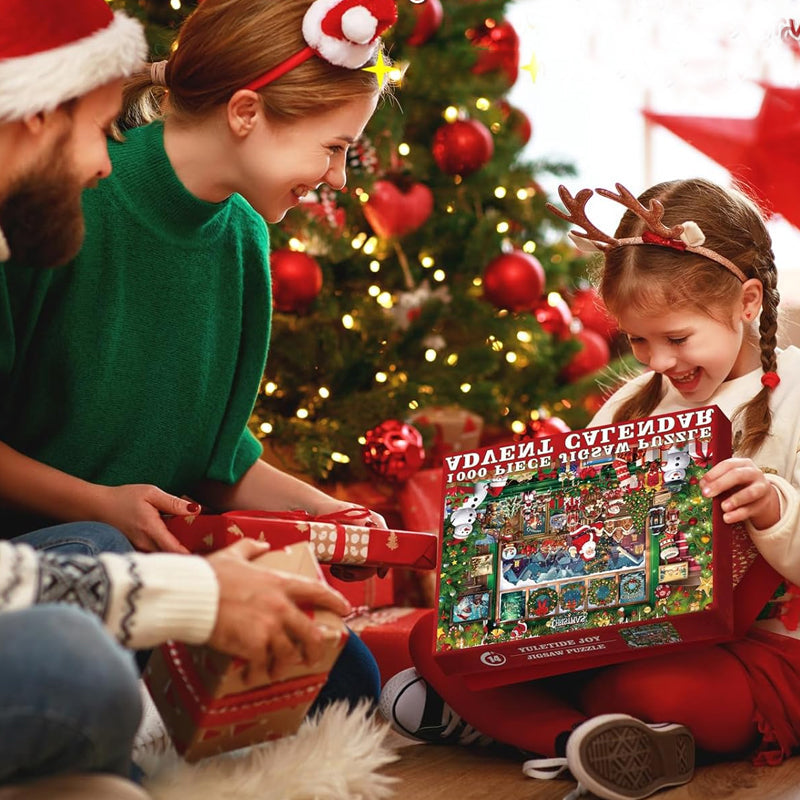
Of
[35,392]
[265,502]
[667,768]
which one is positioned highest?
[35,392]

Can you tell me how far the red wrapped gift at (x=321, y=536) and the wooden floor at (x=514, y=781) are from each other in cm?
25

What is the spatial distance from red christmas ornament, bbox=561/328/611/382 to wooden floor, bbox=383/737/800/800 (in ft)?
5.21

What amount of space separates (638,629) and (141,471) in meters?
0.64

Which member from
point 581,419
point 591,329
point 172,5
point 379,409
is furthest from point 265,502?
point 591,329

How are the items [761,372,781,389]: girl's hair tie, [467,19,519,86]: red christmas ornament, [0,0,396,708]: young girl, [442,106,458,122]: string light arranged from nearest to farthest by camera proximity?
Answer: 1. [0,0,396,708]: young girl
2. [761,372,781,389]: girl's hair tie
3. [442,106,458,122]: string light
4. [467,19,519,86]: red christmas ornament

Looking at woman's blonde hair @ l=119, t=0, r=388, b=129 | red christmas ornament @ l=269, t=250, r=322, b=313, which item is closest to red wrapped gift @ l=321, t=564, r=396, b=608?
red christmas ornament @ l=269, t=250, r=322, b=313

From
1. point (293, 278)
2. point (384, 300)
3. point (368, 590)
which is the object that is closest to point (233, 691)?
point (368, 590)

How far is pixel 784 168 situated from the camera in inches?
92.0

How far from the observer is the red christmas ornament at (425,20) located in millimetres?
2410

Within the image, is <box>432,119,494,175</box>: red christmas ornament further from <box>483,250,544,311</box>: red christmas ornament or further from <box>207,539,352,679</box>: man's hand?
<box>207,539,352,679</box>: man's hand

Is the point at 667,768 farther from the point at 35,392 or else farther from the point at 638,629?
the point at 35,392

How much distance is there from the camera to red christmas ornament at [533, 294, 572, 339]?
9.05 feet

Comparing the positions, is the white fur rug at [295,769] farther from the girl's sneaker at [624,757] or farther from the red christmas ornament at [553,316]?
the red christmas ornament at [553,316]

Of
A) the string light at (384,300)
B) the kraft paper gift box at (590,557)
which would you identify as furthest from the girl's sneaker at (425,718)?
the string light at (384,300)
